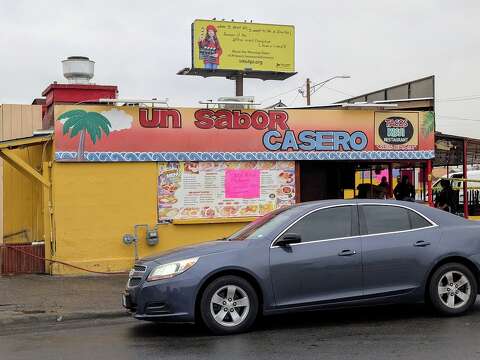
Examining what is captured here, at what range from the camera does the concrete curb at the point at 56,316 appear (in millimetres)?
8852

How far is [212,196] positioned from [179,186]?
0.71 metres

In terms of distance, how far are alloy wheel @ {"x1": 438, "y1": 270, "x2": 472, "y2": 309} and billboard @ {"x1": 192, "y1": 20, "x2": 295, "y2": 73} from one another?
1122 inches

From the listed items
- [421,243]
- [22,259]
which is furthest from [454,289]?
[22,259]

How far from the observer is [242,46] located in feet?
119

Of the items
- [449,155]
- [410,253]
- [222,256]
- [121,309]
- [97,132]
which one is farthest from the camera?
[449,155]

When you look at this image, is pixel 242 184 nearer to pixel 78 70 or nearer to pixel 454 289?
pixel 78 70

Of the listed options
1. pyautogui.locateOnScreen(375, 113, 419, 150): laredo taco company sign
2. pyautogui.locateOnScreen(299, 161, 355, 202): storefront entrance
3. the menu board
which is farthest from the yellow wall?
pyautogui.locateOnScreen(375, 113, 419, 150): laredo taco company sign

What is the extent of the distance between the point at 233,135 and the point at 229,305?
21.7 ft

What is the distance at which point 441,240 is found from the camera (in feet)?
27.1

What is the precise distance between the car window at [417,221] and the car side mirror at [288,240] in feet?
5.12

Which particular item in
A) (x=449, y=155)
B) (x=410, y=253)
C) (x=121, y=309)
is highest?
(x=449, y=155)

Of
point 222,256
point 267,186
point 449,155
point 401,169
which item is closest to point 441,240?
point 222,256

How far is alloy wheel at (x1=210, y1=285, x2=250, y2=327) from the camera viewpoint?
7543 millimetres

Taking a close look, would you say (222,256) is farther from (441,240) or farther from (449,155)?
(449,155)
